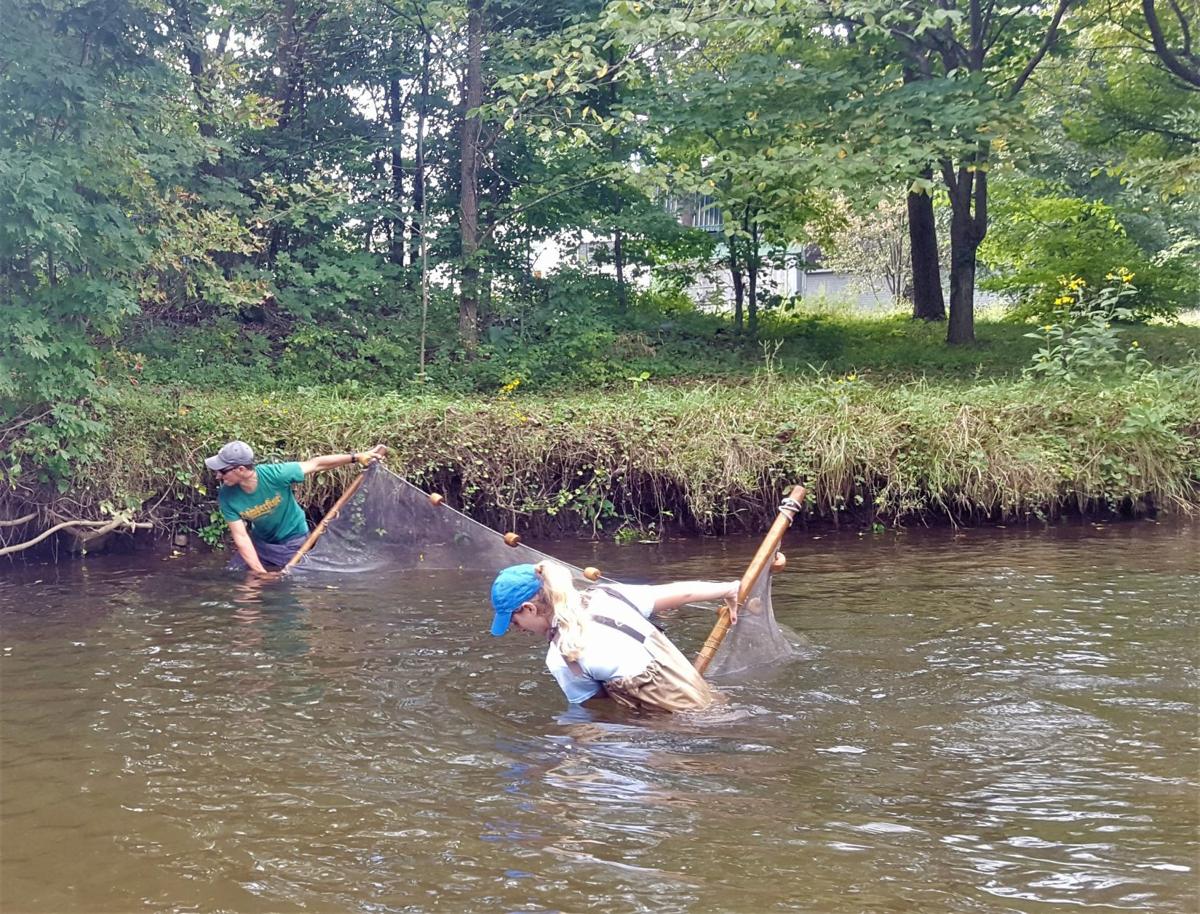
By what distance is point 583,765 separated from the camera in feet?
15.8

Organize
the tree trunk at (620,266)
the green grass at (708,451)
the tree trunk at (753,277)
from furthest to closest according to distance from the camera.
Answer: the tree trunk at (620,266) < the tree trunk at (753,277) < the green grass at (708,451)

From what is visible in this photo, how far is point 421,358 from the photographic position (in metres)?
15.0

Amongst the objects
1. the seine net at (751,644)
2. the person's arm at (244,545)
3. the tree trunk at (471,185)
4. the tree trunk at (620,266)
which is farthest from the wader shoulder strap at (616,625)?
the tree trunk at (620,266)

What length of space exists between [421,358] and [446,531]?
7.07 metres

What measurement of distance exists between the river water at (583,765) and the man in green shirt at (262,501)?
0.93 metres

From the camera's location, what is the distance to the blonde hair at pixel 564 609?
4.80 meters

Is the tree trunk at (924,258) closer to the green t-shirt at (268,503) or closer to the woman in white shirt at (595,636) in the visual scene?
the green t-shirt at (268,503)

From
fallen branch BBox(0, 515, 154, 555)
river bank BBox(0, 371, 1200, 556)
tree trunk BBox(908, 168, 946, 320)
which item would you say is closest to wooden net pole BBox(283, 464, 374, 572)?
river bank BBox(0, 371, 1200, 556)

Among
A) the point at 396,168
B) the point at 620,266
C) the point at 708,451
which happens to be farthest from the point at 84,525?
the point at 620,266

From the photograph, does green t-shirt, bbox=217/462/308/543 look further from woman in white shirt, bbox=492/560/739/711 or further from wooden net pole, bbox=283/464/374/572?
woman in white shirt, bbox=492/560/739/711

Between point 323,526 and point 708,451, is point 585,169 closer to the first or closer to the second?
point 708,451

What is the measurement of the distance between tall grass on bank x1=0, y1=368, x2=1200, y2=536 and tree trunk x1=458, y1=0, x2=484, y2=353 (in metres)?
4.62

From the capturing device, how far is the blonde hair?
189 inches

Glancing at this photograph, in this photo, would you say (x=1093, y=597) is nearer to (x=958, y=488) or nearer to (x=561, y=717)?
(x=958, y=488)
